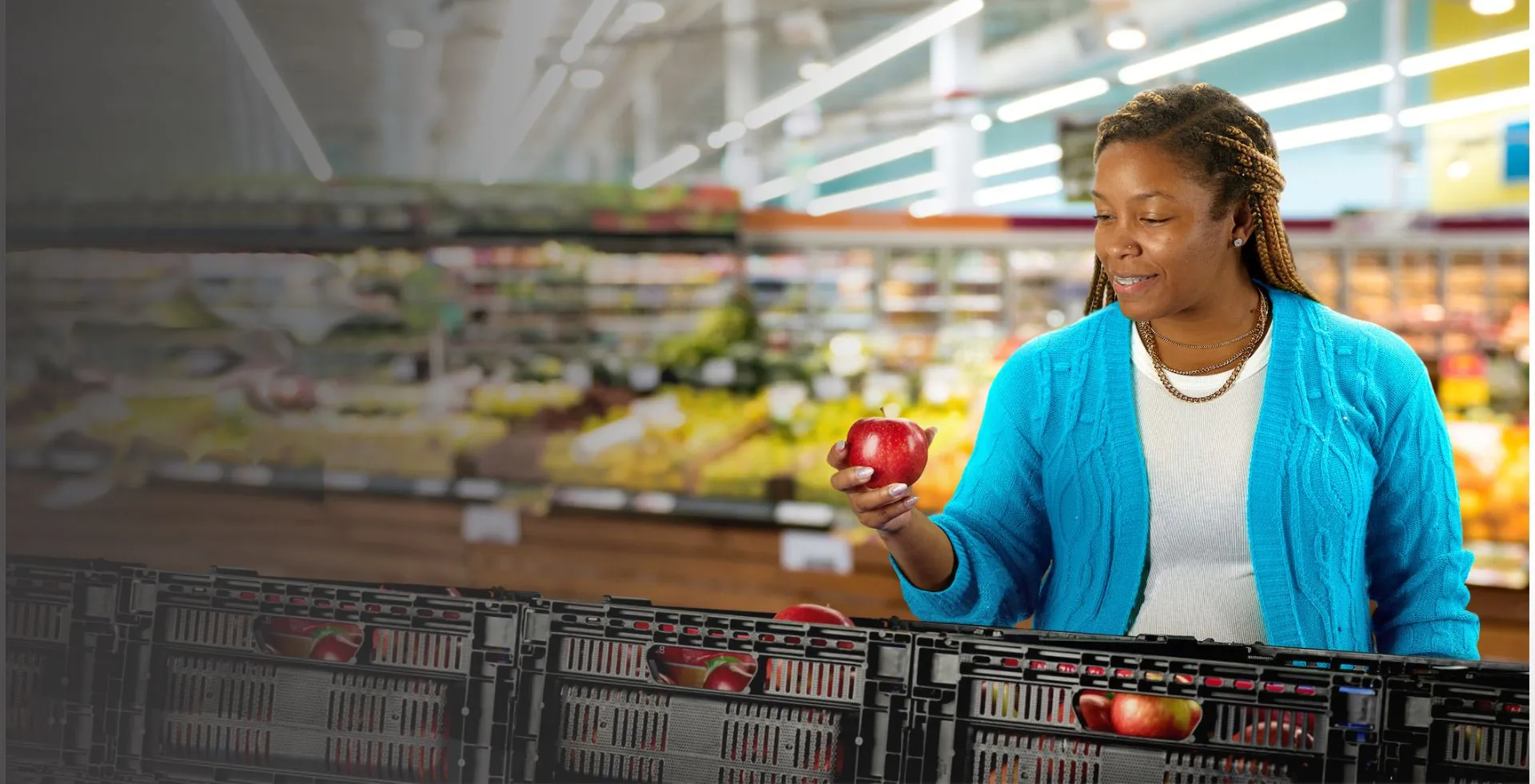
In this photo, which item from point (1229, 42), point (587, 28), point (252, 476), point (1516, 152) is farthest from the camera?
point (1516, 152)

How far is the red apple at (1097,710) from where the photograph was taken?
87cm

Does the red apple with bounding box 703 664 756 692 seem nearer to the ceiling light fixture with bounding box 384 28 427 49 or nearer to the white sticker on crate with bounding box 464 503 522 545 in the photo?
the white sticker on crate with bounding box 464 503 522 545

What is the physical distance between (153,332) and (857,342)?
141 inches

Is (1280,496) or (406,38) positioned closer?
(1280,496)

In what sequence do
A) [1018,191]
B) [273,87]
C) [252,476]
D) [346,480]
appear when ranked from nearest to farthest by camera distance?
[273,87] → [252,476] → [346,480] → [1018,191]

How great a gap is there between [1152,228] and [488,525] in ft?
9.46

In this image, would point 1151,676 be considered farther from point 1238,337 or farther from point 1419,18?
point 1419,18

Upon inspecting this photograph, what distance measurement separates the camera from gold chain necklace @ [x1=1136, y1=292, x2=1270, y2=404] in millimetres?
1181

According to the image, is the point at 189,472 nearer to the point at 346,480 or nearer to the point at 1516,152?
the point at 346,480

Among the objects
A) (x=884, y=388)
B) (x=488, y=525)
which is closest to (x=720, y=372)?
(x=884, y=388)

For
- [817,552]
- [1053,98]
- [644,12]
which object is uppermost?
[1053,98]

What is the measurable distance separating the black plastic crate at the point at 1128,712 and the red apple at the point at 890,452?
182 mm

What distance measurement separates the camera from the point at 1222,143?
3.62 ft

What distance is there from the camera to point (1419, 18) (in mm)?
9125
